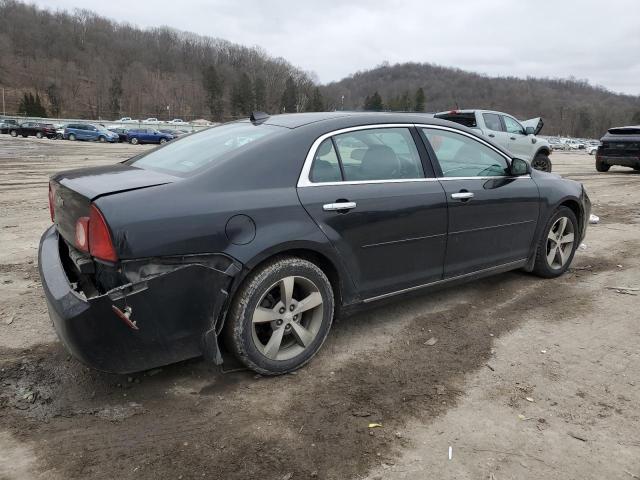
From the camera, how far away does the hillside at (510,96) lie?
4695 inches

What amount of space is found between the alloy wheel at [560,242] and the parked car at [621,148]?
39.6 feet

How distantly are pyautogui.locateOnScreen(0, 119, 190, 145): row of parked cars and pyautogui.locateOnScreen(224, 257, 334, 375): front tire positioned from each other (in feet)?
141

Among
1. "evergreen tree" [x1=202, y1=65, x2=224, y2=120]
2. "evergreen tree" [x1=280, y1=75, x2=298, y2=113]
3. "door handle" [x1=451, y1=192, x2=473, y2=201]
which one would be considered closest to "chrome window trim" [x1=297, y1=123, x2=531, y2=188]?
"door handle" [x1=451, y1=192, x2=473, y2=201]

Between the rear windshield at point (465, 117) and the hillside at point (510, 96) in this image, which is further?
the hillside at point (510, 96)

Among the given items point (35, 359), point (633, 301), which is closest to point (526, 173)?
point (633, 301)

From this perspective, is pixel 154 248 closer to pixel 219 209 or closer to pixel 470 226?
pixel 219 209

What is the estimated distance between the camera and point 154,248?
2.62 m

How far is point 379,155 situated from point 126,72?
15009 cm

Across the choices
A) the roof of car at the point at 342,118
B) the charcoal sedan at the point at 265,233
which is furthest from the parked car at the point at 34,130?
the roof of car at the point at 342,118

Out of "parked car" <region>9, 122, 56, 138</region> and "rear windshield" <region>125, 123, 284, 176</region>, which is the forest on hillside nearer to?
"parked car" <region>9, 122, 56, 138</region>

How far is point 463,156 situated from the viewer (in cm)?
420

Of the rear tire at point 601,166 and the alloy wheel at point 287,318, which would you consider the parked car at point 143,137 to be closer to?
the rear tire at point 601,166

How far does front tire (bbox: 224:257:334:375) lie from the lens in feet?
9.66

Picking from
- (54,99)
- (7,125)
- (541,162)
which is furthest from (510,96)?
(541,162)
